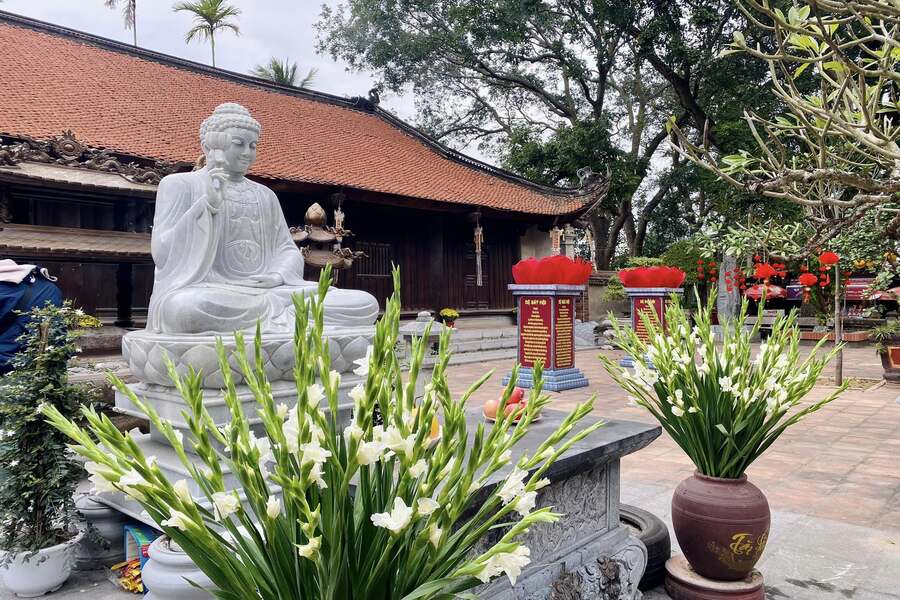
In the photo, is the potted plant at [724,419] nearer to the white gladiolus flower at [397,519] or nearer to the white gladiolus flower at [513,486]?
the white gladiolus flower at [513,486]

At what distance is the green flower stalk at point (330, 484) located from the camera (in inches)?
38.8

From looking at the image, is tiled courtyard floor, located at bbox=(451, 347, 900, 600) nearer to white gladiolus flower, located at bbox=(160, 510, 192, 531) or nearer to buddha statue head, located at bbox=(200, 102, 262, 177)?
white gladiolus flower, located at bbox=(160, 510, 192, 531)

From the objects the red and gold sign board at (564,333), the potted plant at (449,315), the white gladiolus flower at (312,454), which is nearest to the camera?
the white gladiolus flower at (312,454)

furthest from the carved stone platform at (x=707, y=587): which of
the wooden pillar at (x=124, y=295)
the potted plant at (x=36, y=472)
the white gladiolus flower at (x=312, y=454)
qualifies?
the wooden pillar at (x=124, y=295)

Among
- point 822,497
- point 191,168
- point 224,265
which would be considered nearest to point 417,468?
point 224,265

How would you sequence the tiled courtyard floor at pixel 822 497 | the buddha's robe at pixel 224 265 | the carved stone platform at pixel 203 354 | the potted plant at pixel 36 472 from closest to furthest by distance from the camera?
the potted plant at pixel 36 472 → the tiled courtyard floor at pixel 822 497 → the carved stone platform at pixel 203 354 → the buddha's robe at pixel 224 265

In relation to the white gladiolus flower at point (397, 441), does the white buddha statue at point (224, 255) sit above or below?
above

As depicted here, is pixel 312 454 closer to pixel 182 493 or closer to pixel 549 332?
pixel 182 493

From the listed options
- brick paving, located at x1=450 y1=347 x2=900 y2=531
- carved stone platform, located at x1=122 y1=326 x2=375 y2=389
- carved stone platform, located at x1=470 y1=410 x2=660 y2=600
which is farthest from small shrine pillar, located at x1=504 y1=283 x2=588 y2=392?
carved stone platform, located at x1=470 y1=410 x2=660 y2=600

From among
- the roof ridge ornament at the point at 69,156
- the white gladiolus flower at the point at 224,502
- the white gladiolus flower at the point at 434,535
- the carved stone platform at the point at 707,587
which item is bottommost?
the carved stone platform at the point at 707,587

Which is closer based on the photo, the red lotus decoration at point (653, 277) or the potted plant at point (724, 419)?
the potted plant at point (724, 419)

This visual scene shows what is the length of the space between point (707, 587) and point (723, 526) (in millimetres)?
261

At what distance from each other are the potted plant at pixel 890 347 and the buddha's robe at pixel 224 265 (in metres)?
8.03

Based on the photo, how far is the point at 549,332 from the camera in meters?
8.12
